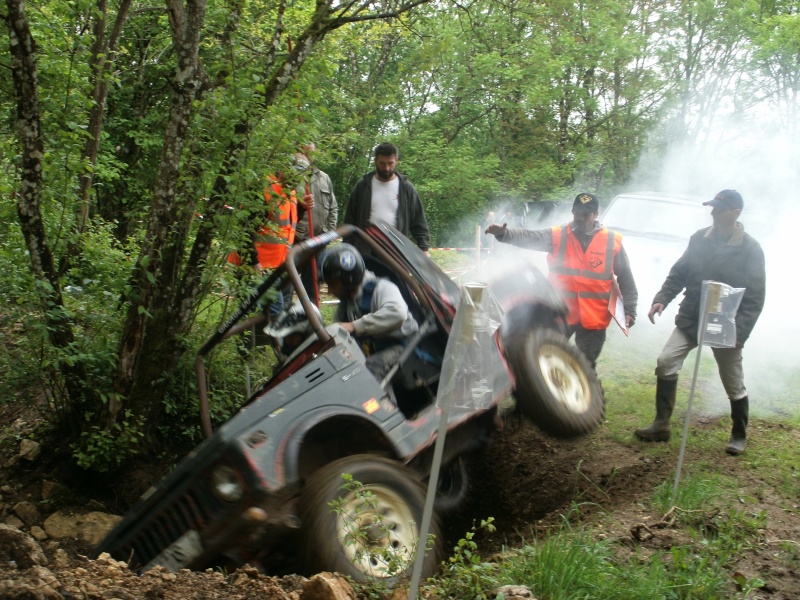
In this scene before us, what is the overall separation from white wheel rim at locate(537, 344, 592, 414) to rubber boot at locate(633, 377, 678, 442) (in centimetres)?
77

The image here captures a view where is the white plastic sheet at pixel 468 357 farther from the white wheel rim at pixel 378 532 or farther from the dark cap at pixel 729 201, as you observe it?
the dark cap at pixel 729 201

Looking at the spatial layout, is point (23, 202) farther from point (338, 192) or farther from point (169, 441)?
point (338, 192)

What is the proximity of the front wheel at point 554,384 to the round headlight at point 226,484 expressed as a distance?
6.80 feet

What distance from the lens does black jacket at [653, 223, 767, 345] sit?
549cm

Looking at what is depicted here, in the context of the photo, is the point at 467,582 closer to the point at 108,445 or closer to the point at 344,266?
the point at 344,266

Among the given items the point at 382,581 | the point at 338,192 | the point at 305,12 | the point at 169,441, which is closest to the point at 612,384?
the point at 169,441

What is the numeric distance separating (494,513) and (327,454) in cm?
151

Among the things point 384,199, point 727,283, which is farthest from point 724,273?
point 384,199

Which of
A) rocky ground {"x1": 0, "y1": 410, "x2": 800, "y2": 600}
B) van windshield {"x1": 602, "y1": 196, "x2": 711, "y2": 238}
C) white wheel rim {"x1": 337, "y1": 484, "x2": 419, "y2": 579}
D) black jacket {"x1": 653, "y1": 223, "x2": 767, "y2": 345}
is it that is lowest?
rocky ground {"x1": 0, "y1": 410, "x2": 800, "y2": 600}

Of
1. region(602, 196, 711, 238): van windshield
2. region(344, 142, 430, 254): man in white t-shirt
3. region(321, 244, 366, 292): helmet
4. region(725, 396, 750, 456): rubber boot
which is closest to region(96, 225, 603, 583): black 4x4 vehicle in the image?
region(321, 244, 366, 292): helmet

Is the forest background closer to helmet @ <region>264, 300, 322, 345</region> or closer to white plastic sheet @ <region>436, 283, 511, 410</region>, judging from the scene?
helmet @ <region>264, 300, 322, 345</region>

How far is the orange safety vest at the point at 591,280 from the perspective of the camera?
5895 millimetres

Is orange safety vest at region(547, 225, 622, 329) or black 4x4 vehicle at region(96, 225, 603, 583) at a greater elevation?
orange safety vest at region(547, 225, 622, 329)

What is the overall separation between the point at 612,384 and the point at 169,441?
4.13m
